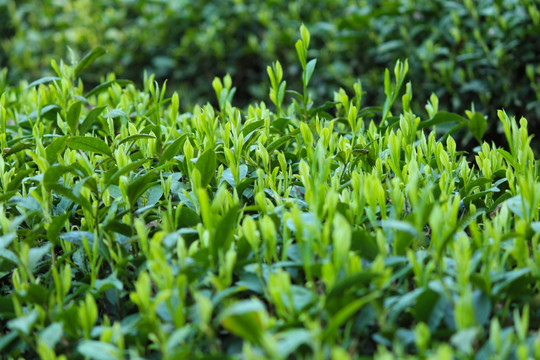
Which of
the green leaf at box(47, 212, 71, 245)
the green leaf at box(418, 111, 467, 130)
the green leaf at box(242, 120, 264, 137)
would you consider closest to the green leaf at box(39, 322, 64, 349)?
the green leaf at box(47, 212, 71, 245)

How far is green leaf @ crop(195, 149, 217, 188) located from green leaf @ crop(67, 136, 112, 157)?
16.1 inches

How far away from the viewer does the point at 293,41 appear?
18.4 ft

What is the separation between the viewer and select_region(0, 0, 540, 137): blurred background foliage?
425cm

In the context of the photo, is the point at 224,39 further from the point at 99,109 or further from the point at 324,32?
the point at 99,109

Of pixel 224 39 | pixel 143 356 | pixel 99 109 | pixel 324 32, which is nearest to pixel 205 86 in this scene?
pixel 224 39

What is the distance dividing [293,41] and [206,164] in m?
4.00

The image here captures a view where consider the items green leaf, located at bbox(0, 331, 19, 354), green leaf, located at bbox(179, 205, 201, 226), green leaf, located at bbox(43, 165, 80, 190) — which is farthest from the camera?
green leaf, located at bbox(179, 205, 201, 226)

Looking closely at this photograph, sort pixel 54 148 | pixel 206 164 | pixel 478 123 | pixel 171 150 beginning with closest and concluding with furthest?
pixel 206 164 < pixel 54 148 < pixel 171 150 < pixel 478 123

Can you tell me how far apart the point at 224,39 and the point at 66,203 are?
426 centimetres

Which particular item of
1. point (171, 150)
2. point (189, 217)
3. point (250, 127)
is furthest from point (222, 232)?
point (250, 127)

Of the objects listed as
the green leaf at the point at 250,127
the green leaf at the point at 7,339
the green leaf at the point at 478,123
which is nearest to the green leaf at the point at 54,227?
the green leaf at the point at 7,339

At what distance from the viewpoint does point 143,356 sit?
1415 mm

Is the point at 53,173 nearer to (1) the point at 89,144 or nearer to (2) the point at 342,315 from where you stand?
(1) the point at 89,144

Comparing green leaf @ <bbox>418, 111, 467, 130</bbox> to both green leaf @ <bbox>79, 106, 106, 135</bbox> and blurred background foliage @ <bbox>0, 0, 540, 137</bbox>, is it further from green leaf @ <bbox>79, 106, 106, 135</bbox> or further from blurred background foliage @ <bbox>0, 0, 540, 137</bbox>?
blurred background foliage @ <bbox>0, 0, 540, 137</bbox>
